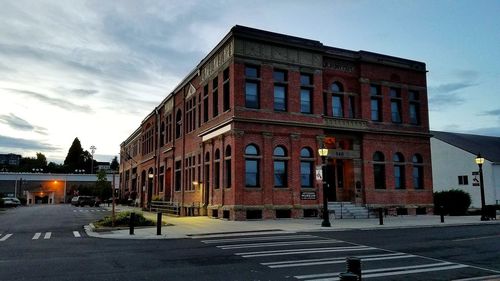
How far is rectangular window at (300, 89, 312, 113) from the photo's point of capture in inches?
1196

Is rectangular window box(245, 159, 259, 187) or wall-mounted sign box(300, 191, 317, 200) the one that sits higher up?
rectangular window box(245, 159, 259, 187)

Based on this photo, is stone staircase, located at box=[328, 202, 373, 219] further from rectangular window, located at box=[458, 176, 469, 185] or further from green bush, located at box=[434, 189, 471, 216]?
rectangular window, located at box=[458, 176, 469, 185]

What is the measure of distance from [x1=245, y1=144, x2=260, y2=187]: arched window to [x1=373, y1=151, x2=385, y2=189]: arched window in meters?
9.96

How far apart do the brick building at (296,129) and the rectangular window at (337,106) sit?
84 millimetres

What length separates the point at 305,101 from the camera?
30547 millimetres

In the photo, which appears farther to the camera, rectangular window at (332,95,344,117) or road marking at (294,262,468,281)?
rectangular window at (332,95,344,117)

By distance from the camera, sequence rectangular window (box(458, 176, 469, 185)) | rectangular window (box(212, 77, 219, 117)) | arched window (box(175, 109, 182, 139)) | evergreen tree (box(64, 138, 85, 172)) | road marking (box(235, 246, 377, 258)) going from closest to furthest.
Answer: road marking (box(235, 246, 377, 258)) < rectangular window (box(212, 77, 219, 117)) < arched window (box(175, 109, 182, 139)) < rectangular window (box(458, 176, 469, 185)) < evergreen tree (box(64, 138, 85, 172))

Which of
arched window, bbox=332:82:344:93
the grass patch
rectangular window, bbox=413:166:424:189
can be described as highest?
arched window, bbox=332:82:344:93

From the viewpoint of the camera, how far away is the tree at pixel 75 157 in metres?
146

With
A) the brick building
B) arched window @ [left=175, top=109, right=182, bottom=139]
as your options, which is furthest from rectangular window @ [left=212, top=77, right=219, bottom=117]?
arched window @ [left=175, top=109, right=182, bottom=139]

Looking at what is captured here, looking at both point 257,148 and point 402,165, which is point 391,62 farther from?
point 257,148

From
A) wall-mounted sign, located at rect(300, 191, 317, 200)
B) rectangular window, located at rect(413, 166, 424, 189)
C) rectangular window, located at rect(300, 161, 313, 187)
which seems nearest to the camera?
wall-mounted sign, located at rect(300, 191, 317, 200)

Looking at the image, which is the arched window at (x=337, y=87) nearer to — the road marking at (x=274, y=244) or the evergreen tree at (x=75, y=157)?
the road marking at (x=274, y=244)

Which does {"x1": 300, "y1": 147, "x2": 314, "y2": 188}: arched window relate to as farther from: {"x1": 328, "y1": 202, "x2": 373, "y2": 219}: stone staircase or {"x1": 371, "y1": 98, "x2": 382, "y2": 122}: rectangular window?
{"x1": 371, "y1": 98, "x2": 382, "y2": 122}: rectangular window
